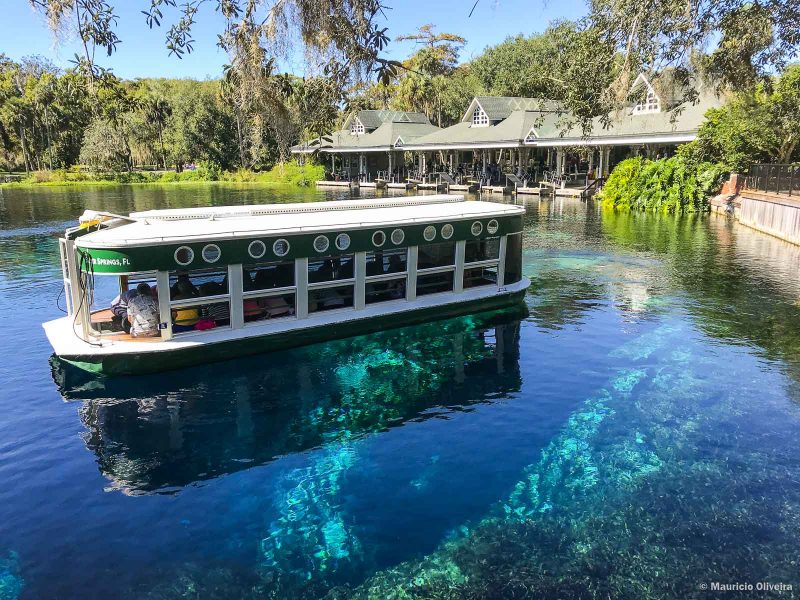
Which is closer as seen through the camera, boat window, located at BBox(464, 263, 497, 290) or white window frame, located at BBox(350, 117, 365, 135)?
boat window, located at BBox(464, 263, 497, 290)

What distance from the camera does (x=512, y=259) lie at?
17.3 m

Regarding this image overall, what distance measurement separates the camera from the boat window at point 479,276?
55.8 ft

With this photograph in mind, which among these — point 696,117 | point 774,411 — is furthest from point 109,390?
point 696,117

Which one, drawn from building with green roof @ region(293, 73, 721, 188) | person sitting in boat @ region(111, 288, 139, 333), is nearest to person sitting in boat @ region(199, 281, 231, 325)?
person sitting in boat @ region(111, 288, 139, 333)

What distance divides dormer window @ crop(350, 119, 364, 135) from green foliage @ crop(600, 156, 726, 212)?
117 feet

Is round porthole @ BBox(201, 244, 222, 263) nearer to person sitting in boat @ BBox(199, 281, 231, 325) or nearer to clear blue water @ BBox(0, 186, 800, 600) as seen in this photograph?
person sitting in boat @ BBox(199, 281, 231, 325)

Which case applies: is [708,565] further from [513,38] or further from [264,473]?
[513,38]

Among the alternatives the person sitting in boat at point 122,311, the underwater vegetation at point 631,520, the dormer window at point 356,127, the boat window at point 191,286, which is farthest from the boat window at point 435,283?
the dormer window at point 356,127

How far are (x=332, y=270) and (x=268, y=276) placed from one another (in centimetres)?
149

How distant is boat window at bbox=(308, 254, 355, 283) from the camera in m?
14.6

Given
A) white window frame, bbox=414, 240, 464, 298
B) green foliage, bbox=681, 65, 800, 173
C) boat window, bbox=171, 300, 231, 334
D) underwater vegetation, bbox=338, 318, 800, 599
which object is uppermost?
green foliage, bbox=681, 65, 800, 173

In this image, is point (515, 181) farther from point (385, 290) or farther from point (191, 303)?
point (191, 303)

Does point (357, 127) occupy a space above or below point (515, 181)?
above

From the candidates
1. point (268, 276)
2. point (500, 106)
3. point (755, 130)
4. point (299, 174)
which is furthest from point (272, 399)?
point (299, 174)
